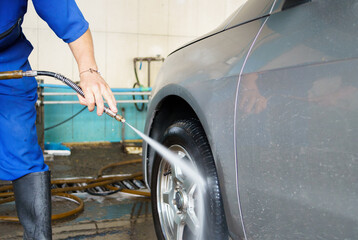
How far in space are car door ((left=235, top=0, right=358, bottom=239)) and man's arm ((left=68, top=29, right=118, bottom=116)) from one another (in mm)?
497

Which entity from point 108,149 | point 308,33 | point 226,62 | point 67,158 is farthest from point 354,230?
point 108,149

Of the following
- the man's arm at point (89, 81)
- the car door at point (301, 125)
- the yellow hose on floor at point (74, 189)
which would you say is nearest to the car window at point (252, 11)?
the car door at point (301, 125)

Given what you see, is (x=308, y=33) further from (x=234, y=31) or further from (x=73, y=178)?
(x=73, y=178)

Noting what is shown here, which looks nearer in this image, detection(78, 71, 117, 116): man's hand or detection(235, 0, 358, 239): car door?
detection(235, 0, 358, 239): car door

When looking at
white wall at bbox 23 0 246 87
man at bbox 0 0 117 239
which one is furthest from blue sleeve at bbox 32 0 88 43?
white wall at bbox 23 0 246 87

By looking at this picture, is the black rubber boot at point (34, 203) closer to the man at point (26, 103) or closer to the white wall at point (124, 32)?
the man at point (26, 103)

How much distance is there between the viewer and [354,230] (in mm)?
1022

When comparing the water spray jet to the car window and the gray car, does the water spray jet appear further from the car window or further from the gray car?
the car window

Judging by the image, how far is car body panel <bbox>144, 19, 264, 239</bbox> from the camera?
1514mm

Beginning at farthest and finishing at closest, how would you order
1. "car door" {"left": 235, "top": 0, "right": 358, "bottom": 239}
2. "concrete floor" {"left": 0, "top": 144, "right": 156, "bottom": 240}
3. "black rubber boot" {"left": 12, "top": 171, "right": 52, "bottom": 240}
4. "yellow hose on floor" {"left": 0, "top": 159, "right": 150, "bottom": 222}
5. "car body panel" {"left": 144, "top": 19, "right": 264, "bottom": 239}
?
"yellow hose on floor" {"left": 0, "top": 159, "right": 150, "bottom": 222}
"concrete floor" {"left": 0, "top": 144, "right": 156, "bottom": 240}
"black rubber boot" {"left": 12, "top": 171, "right": 52, "bottom": 240}
"car body panel" {"left": 144, "top": 19, "right": 264, "bottom": 239}
"car door" {"left": 235, "top": 0, "right": 358, "bottom": 239}

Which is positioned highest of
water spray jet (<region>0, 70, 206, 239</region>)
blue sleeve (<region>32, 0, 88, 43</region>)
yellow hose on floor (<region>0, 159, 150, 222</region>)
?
blue sleeve (<region>32, 0, 88, 43</region>)

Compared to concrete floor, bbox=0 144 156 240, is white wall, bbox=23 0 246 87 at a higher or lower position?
higher

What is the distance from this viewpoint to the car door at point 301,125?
41.3 inches

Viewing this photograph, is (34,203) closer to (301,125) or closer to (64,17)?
(64,17)
